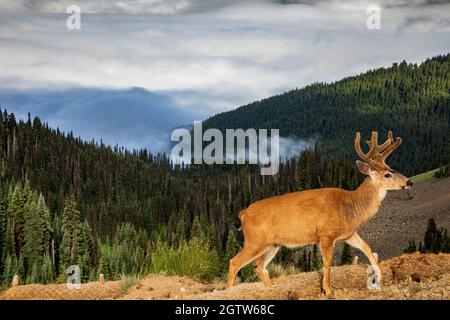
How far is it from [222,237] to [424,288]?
156806 millimetres

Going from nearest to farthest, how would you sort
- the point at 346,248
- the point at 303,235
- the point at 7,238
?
1. the point at 303,235
2. the point at 346,248
3. the point at 7,238

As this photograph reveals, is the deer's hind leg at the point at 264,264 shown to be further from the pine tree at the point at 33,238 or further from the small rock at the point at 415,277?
the pine tree at the point at 33,238

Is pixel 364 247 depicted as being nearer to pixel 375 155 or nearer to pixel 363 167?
pixel 363 167

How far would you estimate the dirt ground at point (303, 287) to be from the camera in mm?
14273

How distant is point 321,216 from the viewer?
46.2 feet

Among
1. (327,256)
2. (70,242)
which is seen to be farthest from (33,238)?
(327,256)

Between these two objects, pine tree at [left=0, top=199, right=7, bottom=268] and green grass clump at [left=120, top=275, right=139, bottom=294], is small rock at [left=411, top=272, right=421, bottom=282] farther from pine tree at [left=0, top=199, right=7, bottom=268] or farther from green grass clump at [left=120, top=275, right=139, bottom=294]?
pine tree at [left=0, top=199, right=7, bottom=268]

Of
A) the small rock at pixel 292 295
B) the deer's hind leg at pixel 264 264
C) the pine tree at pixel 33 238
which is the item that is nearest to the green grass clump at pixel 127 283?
the deer's hind leg at pixel 264 264

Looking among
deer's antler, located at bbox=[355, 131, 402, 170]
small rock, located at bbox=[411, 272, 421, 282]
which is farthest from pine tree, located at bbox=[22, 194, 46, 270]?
deer's antler, located at bbox=[355, 131, 402, 170]

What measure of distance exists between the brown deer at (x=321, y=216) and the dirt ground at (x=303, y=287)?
26.5 inches

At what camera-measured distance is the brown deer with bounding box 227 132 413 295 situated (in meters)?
14.1

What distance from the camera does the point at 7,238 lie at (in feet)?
454

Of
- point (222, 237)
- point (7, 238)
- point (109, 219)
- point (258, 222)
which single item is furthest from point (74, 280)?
point (109, 219)
